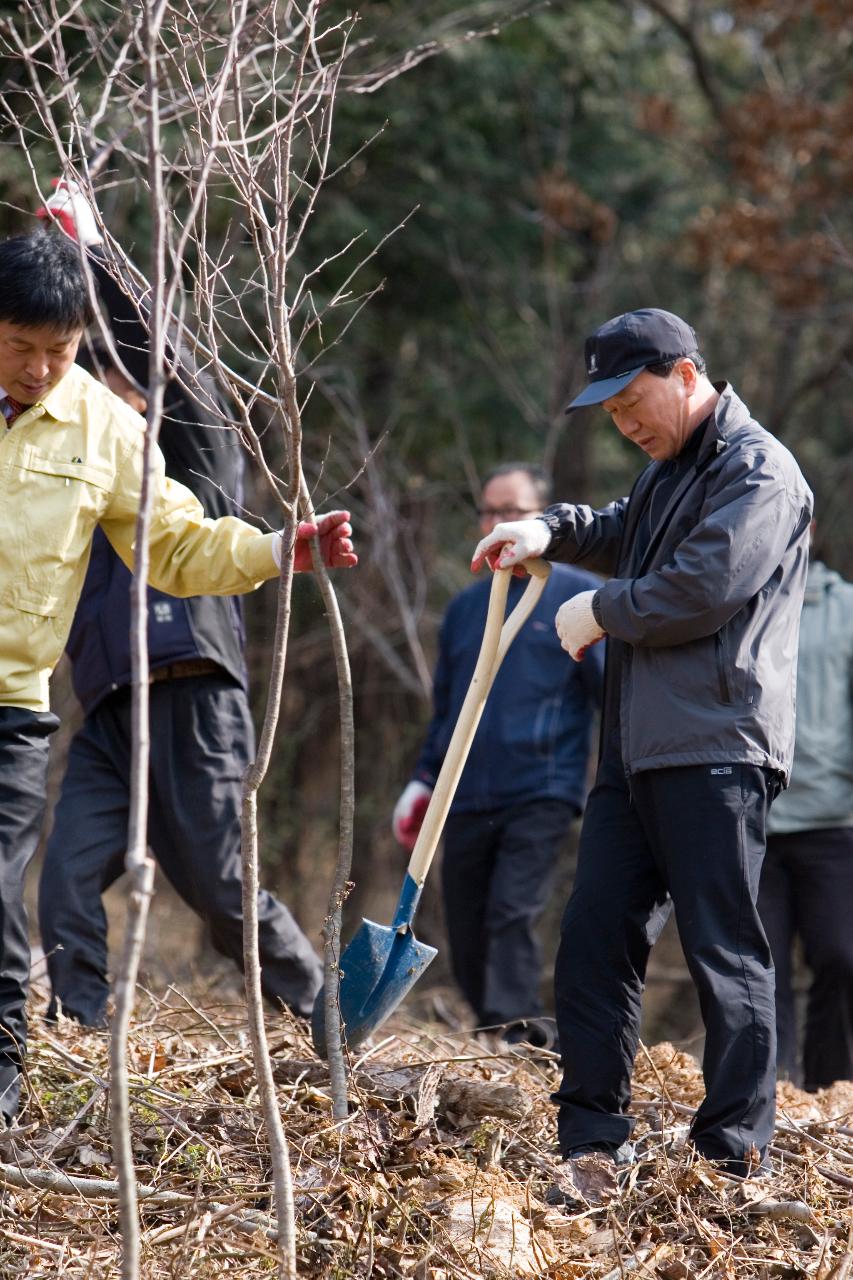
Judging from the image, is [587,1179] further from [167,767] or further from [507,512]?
[507,512]

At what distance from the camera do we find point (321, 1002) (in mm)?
3654

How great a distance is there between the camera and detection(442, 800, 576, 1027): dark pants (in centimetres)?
573

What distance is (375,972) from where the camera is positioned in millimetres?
3578

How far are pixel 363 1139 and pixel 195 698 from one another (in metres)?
1.65

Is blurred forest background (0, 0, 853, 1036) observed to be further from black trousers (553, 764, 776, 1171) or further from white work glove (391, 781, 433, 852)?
black trousers (553, 764, 776, 1171)

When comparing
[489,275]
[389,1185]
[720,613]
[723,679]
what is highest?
[489,275]

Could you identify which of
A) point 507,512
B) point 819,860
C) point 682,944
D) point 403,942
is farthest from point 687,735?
point 507,512

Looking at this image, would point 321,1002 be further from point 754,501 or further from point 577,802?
point 577,802

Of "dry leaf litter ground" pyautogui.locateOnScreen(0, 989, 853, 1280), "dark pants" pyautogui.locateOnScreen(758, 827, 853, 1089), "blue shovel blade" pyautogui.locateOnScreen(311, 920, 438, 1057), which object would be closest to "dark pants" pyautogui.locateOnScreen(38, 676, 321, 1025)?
"dry leaf litter ground" pyautogui.locateOnScreen(0, 989, 853, 1280)

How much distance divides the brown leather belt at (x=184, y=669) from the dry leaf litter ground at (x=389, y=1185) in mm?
1145

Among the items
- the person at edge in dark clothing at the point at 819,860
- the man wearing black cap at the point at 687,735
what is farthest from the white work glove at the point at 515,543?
the person at edge in dark clothing at the point at 819,860

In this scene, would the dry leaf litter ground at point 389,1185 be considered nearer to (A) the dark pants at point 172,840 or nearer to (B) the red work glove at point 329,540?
(A) the dark pants at point 172,840

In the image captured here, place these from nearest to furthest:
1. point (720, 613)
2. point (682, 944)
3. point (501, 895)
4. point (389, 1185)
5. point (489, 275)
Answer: point (389, 1185), point (720, 613), point (682, 944), point (501, 895), point (489, 275)

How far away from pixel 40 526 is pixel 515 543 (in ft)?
3.76
